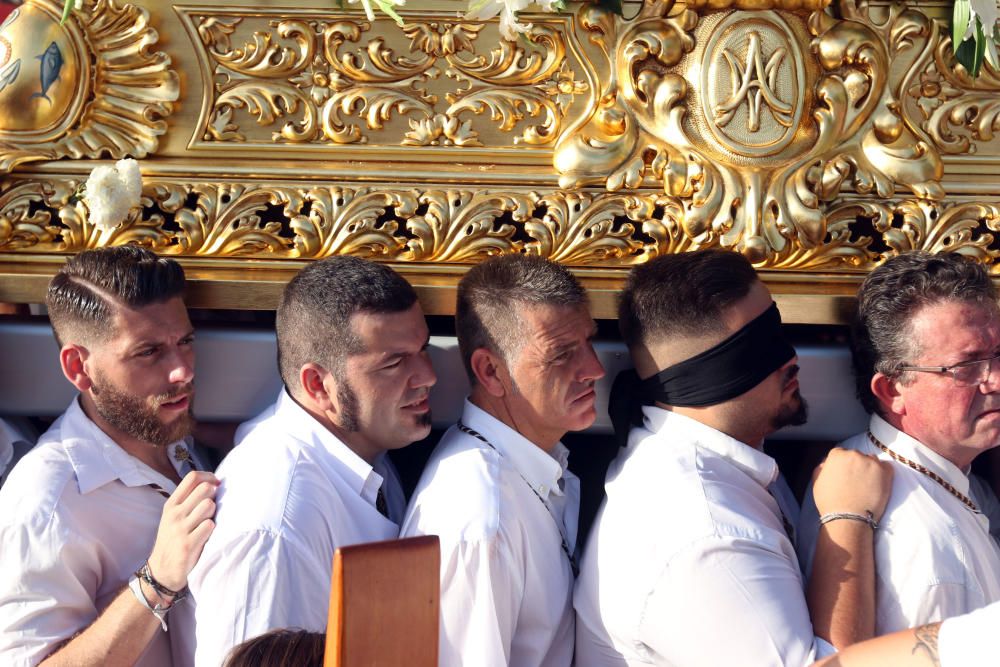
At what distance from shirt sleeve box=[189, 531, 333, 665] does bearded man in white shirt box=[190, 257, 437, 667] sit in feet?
0.08

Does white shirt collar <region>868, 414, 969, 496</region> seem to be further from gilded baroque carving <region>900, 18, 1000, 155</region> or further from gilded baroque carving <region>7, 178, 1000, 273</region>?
gilded baroque carving <region>900, 18, 1000, 155</region>

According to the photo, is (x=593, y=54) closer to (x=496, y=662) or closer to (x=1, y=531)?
(x=496, y=662)

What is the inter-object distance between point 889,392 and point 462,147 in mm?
1263

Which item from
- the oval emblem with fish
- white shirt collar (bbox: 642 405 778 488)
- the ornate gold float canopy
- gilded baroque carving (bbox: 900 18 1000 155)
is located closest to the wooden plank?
white shirt collar (bbox: 642 405 778 488)

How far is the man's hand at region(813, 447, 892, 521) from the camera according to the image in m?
2.51

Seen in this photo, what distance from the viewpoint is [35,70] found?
2686mm

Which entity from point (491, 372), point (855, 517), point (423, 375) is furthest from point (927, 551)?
point (423, 375)

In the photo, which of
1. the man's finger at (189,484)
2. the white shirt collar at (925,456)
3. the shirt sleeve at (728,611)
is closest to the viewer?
the shirt sleeve at (728,611)

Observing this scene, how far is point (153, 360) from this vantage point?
2.62 metres

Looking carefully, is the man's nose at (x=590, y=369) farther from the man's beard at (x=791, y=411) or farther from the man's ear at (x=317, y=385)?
the man's ear at (x=317, y=385)

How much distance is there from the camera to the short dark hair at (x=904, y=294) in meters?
2.65

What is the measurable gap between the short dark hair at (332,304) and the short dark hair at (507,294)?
0.16 meters

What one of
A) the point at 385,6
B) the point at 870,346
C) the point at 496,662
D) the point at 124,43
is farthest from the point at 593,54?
the point at 496,662

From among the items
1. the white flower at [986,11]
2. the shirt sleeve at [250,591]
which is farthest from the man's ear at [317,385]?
the white flower at [986,11]
